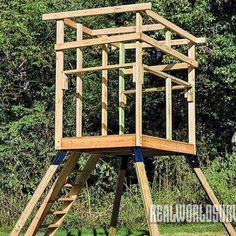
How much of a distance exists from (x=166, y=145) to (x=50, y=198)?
1458 millimetres

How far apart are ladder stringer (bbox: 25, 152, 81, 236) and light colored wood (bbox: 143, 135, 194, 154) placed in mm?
1093

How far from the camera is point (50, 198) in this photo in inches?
257

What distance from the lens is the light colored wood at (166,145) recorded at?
19.9 ft

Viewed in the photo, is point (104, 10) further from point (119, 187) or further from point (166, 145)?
point (119, 187)

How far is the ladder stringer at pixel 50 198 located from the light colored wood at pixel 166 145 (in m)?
1.09

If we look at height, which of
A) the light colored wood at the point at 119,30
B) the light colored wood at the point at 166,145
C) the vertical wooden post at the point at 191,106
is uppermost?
the light colored wood at the point at 119,30

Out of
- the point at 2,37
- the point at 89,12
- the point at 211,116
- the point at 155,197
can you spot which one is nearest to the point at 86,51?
the point at 2,37

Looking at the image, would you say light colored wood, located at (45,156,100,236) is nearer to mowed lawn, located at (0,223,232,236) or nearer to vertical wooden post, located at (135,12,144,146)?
vertical wooden post, located at (135,12,144,146)

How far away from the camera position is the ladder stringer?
20.6ft

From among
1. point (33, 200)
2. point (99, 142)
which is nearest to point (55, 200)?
point (33, 200)

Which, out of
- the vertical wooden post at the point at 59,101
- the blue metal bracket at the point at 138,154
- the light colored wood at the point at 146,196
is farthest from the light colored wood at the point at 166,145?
the vertical wooden post at the point at 59,101

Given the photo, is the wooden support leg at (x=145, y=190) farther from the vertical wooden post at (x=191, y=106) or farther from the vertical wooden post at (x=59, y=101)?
the vertical wooden post at (x=191, y=106)

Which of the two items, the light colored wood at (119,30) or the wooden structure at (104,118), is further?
the light colored wood at (119,30)

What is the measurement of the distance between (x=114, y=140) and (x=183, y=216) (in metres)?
5.21
